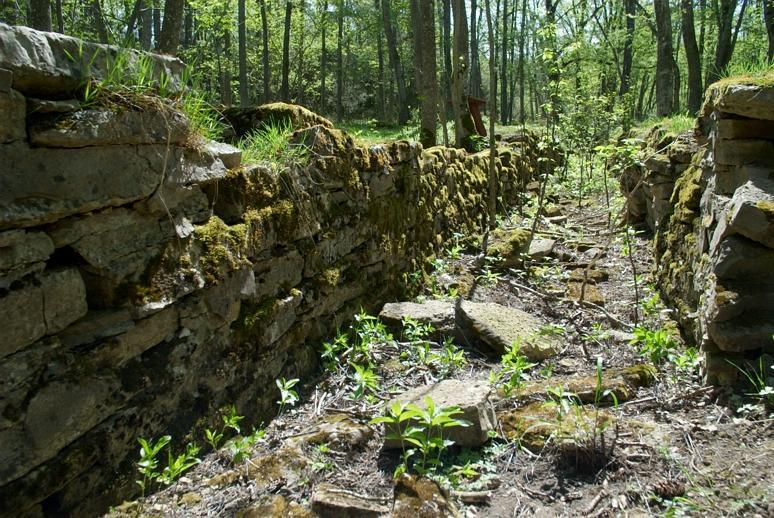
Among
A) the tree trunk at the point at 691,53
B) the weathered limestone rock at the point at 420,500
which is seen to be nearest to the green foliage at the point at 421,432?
the weathered limestone rock at the point at 420,500

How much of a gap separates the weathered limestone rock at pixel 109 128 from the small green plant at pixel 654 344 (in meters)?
3.67

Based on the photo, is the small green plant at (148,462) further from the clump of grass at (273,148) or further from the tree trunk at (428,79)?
the tree trunk at (428,79)

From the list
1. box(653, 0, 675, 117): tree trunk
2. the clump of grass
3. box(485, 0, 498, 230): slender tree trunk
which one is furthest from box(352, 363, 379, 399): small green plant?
box(653, 0, 675, 117): tree trunk

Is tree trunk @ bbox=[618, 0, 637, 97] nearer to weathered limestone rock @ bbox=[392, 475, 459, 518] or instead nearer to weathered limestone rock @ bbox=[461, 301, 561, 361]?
weathered limestone rock @ bbox=[461, 301, 561, 361]

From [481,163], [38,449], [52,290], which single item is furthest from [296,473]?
[481,163]

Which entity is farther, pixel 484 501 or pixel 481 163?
pixel 481 163

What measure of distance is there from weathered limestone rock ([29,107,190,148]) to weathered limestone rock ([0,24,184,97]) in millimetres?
144

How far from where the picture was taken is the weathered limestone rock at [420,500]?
2424 mm

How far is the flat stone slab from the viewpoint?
16.2ft

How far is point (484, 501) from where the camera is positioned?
106 inches

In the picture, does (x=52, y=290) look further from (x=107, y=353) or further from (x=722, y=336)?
(x=722, y=336)

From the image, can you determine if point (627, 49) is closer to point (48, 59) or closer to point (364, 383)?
point (364, 383)

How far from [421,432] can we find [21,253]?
2111 millimetres

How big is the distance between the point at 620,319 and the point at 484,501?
333 centimetres
